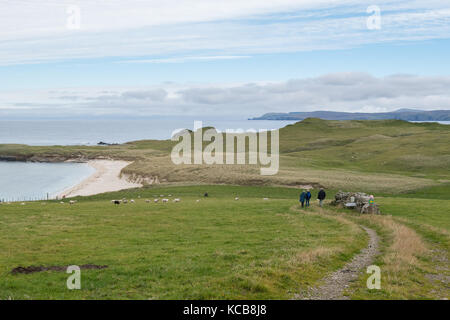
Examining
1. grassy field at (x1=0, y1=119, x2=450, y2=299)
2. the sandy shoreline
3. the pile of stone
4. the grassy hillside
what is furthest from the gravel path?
the sandy shoreline

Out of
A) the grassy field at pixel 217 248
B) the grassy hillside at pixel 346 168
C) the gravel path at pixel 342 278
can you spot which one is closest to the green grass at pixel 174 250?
the grassy field at pixel 217 248

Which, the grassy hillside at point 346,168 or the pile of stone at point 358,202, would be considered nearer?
the pile of stone at point 358,202

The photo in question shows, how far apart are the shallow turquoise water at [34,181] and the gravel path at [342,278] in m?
77.3

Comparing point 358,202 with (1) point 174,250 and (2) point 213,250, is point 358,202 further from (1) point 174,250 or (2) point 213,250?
(1) point 174,250

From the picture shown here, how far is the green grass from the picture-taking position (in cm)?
1795

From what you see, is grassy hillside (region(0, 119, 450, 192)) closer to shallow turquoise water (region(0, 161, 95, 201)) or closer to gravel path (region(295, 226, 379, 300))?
shallow turquoise water (region(0, 161, 95, 201))

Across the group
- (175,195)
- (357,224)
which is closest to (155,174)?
(175,195)

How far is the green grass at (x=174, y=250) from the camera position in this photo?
17953 mm

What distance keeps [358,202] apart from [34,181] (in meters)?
101

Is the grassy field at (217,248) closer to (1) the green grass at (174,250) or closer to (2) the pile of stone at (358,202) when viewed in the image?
(1) the green grass at (174,250)

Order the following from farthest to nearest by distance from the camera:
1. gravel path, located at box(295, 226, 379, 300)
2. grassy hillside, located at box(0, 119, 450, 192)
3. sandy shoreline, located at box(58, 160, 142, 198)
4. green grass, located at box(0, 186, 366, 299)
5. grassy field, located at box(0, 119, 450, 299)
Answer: sandy shoreline, located at box(58, 160, 142, 198), grassy hillside, located at box(0, 119, 450, 192), grassy field, located at box(0, 119, 450, 299), green grass, located at box(0, 186, 366, 299), gravel path, located at box(295, 226, 379, 300)

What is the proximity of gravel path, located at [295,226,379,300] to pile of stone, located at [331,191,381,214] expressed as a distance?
16186 millimetres

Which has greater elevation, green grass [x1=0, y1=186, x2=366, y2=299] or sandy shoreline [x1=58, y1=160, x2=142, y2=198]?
green grass [x1=0, y1=186, x2=366, y2=299]

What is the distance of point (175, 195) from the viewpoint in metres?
68.2
